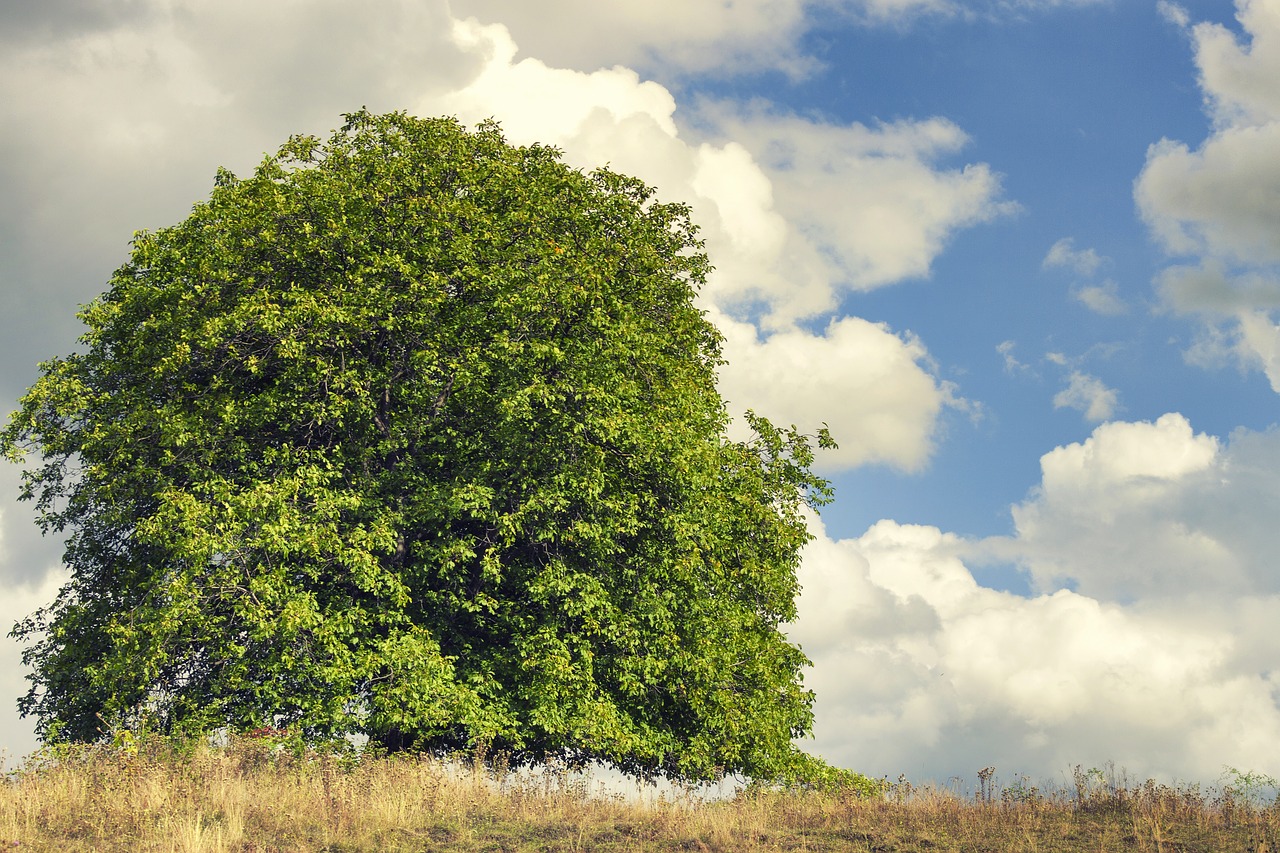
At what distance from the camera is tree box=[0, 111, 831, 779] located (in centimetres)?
2223

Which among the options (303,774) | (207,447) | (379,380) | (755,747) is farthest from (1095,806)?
(207,447)

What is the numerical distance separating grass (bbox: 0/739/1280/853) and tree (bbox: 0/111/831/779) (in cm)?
289

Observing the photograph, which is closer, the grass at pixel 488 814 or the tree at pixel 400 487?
the grass at pixel 488 814

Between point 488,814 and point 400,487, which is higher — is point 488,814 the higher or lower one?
the lower one

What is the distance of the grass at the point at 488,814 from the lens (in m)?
16.0

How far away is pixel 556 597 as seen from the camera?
2380cm

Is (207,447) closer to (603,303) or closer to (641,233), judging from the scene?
(603,303)

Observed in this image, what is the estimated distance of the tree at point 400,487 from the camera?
22.2m

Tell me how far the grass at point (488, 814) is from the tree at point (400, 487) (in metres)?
2.89

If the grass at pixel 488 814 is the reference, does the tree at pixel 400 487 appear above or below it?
above

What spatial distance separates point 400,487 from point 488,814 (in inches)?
345

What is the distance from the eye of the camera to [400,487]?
24516 millimetres

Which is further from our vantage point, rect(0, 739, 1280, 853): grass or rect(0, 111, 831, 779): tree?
rect(0, 111, 831, 779): tree

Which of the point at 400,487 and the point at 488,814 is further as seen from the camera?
the point at 400,487
